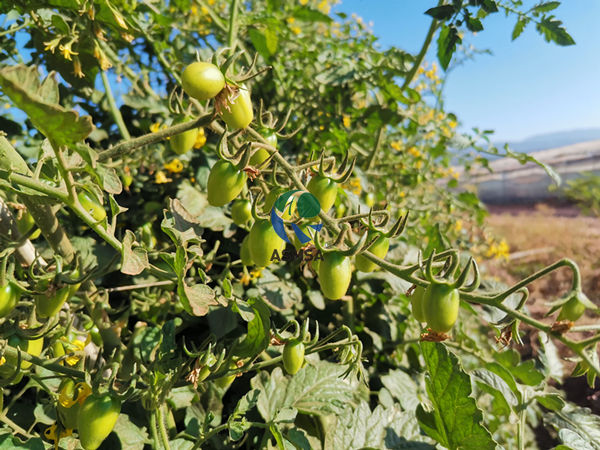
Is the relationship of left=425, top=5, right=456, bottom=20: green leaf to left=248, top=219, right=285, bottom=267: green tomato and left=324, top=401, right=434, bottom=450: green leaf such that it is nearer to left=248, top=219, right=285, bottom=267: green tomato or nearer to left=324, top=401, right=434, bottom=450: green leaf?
Answer: left=248, top=219, right=285, bottom=267: green tomato

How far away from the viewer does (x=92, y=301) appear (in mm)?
640

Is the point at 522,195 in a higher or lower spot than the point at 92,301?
lower

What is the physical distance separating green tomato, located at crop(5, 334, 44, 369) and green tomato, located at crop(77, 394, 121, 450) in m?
0.10

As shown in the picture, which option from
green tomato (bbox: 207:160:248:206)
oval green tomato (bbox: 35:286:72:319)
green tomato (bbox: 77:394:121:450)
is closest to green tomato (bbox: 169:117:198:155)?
green tomato (bbox: 207:160:248:206)

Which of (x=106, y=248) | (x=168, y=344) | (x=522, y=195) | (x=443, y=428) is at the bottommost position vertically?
(x=522, y=195)

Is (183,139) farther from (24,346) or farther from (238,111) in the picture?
(24,346)

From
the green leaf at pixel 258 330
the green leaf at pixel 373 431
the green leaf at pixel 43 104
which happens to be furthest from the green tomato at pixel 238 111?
the green leaf at pixel 373 431

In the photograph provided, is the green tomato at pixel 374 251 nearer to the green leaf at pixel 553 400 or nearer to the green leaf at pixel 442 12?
the green leaf at pixel 442 12

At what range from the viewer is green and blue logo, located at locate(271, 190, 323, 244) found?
1.32 ft

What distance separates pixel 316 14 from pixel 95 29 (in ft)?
1.99

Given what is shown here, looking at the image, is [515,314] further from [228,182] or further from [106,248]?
[106,248]

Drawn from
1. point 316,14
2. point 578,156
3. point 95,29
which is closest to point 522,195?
point 578,156

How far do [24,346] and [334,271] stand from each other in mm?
414

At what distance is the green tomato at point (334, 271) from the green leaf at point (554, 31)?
63 cm
